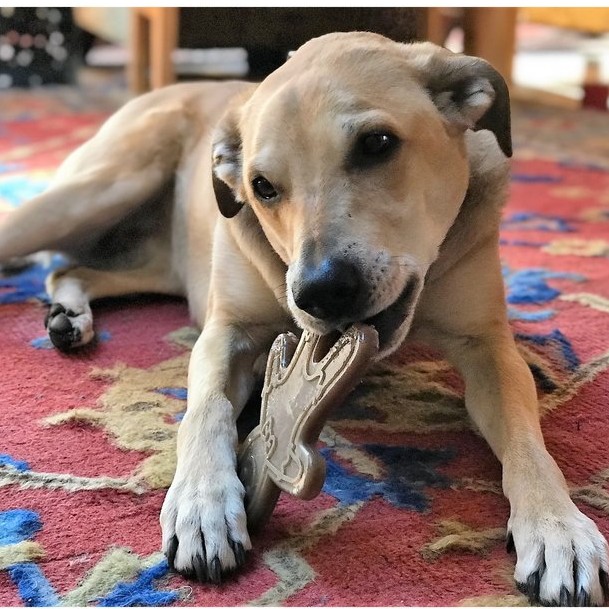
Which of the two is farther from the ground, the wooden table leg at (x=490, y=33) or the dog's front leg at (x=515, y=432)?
the wooden table leg at (x=490, y=33)

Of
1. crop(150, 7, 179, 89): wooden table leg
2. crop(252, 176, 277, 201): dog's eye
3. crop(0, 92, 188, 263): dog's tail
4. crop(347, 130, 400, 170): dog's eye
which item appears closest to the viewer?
crop(347, 130, 400, 170): dog's eye

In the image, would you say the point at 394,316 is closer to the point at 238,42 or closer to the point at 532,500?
the point at 532,500

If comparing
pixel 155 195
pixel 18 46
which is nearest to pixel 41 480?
pixel 155 195

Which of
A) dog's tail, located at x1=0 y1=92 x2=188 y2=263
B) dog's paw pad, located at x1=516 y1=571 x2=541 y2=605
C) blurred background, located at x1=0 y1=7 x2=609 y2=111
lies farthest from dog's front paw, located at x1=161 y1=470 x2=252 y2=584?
blurred background, located at x1=0 y1=7 x2=609 y2=111

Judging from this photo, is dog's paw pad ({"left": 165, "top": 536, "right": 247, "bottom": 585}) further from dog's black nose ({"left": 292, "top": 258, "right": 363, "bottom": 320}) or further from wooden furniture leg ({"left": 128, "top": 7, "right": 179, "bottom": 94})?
wooden furniture leg ({"left": 128, "top": 7, "right": 179, "bottom": 94})

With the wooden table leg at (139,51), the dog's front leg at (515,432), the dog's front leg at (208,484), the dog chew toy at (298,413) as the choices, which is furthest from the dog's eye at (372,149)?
the wooden table leg at (139,51)

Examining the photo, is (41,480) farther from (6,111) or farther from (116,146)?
(6,111)

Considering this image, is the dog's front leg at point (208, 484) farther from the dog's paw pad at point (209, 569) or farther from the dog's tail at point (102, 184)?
the dog's tail at point (102, 184)
